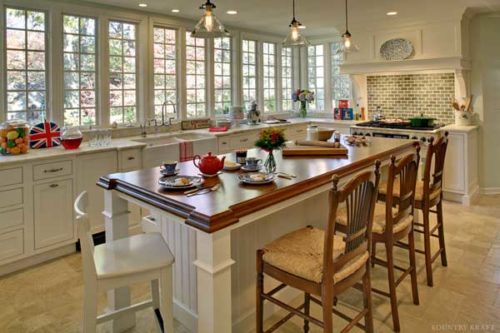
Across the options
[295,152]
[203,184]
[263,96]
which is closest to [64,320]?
[203,184]

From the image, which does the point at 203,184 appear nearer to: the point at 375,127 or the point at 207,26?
the point at 207,26

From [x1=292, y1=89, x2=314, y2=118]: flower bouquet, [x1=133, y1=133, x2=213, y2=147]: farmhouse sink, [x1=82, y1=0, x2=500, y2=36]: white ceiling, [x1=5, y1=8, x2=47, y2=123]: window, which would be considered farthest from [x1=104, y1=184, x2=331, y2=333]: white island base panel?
[x1=292, y1=89, x2=314, y2=118]: flower bouquet

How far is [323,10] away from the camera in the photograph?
505cm

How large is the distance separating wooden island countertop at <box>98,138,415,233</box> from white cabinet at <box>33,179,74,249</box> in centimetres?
155

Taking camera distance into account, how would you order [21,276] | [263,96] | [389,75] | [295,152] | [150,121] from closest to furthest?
[295,152]
[21,276]
[150,121]
[389,75]
[263,96]

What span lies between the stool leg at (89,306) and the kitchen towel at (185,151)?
2.77 m

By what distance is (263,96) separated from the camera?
692 centimetres

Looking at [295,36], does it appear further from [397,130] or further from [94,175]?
[397,130]

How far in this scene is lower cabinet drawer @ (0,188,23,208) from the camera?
3268 millimetres

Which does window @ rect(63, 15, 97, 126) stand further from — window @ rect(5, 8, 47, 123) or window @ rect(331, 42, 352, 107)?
window @ rect(331, 42, 352, 107)

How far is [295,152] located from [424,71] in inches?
137

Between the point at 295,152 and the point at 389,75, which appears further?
the point at 389,75

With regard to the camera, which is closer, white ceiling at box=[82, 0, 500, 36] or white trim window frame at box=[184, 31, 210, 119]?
white ceiling at box=[82, 0, 500, 36]

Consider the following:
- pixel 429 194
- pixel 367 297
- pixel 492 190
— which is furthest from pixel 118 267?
pixel 492 190
